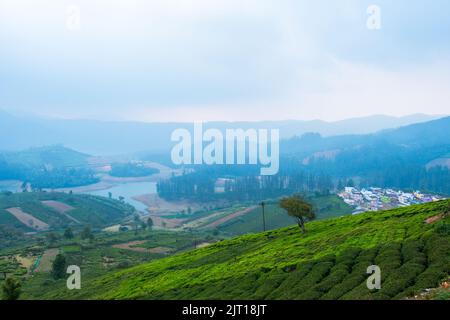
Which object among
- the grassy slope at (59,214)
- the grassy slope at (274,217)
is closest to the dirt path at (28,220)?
the grassy slope at (59,214)

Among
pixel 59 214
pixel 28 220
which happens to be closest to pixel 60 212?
pixel 59 214

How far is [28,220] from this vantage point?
152 m

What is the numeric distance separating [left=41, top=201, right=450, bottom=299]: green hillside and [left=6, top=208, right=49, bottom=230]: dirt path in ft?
363

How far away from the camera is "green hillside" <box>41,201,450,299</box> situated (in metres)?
21.0

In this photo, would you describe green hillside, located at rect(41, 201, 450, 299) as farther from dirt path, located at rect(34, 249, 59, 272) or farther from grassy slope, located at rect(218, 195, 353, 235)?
grassy slope, located at rect(218, 195, 353, 235)

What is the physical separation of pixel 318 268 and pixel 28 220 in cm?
14896

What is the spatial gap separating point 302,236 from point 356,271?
76.3 feet

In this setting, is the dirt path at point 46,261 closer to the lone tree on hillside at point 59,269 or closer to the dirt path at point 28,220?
the lone tree on hillside at point 59,269

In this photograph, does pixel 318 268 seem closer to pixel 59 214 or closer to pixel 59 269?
pixel 59 269

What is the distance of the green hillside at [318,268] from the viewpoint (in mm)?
21031

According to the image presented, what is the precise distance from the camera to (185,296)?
100ft
